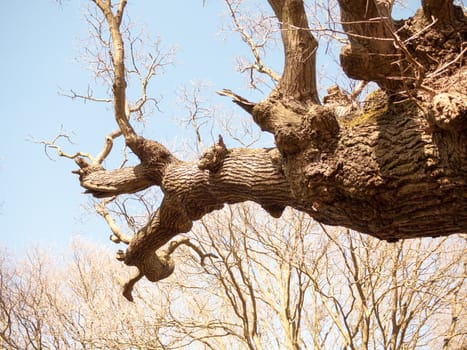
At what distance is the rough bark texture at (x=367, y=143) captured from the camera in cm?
216

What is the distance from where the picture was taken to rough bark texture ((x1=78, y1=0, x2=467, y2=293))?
216 centimetres

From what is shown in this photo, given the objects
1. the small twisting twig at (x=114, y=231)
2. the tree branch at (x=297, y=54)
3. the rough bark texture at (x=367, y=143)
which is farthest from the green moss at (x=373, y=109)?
the small twisting twig at (x=114, y=231)

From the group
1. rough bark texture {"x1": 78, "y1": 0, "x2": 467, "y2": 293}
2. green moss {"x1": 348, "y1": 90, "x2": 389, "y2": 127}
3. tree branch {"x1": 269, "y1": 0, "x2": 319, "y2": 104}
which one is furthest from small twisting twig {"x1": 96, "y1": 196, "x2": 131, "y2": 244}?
green moss {"x1": 348, "y1": 90, "x2": 389, "y2": 127}

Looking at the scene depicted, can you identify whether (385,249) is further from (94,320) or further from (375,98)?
(94,320)

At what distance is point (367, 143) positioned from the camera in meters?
2.45

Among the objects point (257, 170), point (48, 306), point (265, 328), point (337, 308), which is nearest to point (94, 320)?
point (48, 306)

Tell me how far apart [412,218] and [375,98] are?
792 millimetres

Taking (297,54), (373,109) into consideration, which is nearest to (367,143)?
(373,109)

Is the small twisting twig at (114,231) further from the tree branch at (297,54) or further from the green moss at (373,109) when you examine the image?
the green moss at (373,109)

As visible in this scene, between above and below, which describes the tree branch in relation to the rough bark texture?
above

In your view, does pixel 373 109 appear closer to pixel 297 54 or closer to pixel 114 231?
pixel 297 54

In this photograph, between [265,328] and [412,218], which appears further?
[265,328]

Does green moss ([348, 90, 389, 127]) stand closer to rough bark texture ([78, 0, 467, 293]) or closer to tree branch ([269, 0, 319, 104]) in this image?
rough bark texture ([78, 0, 467, 293])

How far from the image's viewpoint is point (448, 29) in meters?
2.50
